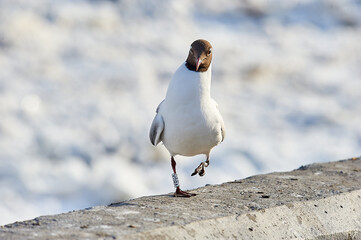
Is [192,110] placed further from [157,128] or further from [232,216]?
[232,216]

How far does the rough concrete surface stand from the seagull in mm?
240

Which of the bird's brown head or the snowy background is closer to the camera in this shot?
the bird's brown head

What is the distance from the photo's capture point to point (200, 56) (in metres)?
2.74

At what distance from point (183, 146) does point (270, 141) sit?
4350 millimetres

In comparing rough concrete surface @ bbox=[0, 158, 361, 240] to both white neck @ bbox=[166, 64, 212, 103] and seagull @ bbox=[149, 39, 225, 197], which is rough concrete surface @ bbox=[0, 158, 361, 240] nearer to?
seagull @ bbox=[149, 39, 225, 197]

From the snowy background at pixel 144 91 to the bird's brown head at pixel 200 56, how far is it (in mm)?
2835

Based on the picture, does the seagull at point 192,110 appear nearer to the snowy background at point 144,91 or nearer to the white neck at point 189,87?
the white neck at point 189,87

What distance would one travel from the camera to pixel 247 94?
7660mm

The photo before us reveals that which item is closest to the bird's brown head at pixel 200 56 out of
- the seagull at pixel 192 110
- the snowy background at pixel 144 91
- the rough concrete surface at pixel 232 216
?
the seagull at pixel 192 110

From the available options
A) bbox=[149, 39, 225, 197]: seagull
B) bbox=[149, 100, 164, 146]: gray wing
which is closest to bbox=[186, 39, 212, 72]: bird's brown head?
bbox=[149, 39, 225, 197]: seagull

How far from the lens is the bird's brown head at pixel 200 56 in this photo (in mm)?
2741

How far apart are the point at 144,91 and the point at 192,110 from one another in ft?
13.9

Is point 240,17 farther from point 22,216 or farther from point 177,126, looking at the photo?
point 177,126

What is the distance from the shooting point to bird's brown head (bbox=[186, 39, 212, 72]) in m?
2.74
